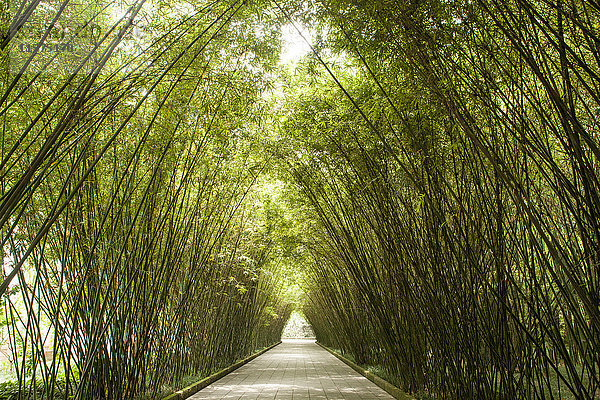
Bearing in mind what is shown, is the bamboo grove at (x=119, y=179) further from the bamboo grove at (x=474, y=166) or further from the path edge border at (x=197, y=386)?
the bamboo grove at (x=474, y=166)

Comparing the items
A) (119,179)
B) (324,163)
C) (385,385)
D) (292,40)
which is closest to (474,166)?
(292,40)

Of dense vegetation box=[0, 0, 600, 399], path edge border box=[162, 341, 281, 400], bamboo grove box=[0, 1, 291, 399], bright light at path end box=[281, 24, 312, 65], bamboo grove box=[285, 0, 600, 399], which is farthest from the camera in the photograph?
path edge border box=[162, 341, 281, 400]

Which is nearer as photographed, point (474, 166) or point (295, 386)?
point (474, 166)

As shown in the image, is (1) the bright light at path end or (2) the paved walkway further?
(2) the paved walkway

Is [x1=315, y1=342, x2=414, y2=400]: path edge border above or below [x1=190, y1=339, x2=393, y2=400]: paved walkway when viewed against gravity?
above

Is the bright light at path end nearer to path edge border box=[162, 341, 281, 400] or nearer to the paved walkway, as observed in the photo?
path edge border box=[162, 341, 281, 400]

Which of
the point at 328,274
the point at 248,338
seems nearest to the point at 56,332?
the point at 328,274

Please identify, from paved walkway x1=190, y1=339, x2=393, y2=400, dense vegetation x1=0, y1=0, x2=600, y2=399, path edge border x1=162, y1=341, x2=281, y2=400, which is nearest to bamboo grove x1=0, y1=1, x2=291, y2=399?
dense vegetation x1=0, y1=0, x2=600, y2=399

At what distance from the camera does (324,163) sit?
507 cm

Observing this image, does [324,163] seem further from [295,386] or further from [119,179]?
[295,386]

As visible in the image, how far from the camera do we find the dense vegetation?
7.36 feet

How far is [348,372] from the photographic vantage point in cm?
739

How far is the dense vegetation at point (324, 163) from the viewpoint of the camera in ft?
7.36

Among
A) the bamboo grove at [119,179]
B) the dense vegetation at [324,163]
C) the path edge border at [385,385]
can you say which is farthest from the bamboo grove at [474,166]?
the bamboo grove at [119,179]
